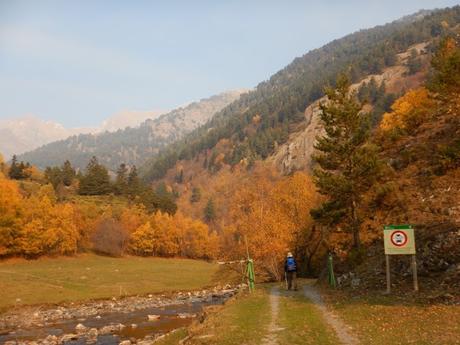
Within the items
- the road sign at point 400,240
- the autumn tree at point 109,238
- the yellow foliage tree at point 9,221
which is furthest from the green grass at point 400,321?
the autumn tree at point 109,238

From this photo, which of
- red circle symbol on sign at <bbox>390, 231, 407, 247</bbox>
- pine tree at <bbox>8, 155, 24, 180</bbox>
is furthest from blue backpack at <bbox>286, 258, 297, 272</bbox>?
pine tree at <bbox>8, 155, 24, 180</bbox>

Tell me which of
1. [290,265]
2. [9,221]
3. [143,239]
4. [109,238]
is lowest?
[143,239]

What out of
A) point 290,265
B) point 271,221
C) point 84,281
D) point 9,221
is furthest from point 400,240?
point 9,221

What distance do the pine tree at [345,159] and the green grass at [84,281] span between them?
33.7 metres

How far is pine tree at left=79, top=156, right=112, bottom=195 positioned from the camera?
143375 millimetres

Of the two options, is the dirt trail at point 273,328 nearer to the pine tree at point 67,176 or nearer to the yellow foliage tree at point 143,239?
the yellow foliage tree at point 143,239

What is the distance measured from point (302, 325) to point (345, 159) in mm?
Result: 21345

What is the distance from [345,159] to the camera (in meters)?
37.3

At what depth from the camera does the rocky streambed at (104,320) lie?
33.8m

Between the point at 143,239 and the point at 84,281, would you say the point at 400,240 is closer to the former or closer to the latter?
the point at 84,281

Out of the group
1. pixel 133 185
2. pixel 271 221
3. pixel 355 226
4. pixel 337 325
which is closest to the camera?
pixel 337 325

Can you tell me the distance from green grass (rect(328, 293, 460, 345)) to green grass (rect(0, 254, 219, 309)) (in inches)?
1602

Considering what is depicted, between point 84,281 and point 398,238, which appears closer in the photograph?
point 398,238

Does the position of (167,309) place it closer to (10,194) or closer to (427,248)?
(427,248)
